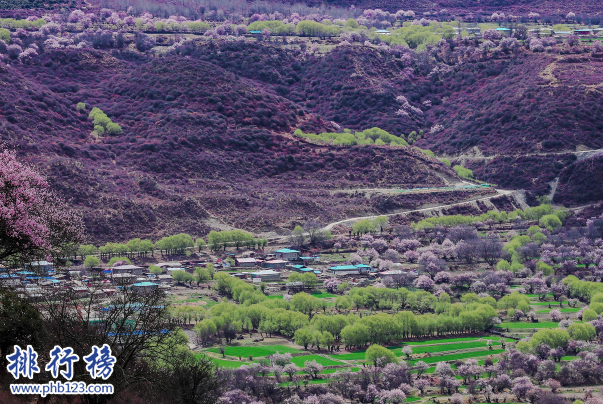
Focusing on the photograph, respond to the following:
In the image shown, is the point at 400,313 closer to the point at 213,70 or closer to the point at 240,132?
the point at 240,132

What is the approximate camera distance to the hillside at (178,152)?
330 feet

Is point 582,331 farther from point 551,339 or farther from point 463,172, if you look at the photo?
point 463,172

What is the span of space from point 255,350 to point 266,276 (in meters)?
22.3

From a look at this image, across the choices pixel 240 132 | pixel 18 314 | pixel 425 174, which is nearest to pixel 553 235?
pixel 425 174

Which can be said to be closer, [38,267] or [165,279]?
[38,267]

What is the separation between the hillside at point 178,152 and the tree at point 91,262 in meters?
9.45

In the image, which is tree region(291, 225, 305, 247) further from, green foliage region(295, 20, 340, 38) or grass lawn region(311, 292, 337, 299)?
green foliage region(295, 20, 340, 38)

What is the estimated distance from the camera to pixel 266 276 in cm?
8356

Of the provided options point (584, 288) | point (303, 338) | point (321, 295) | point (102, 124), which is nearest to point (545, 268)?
point (584, 288)

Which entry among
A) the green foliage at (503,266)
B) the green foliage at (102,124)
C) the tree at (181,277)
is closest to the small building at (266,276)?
the tree at (181,277)

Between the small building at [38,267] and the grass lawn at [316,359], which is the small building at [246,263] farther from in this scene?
the grass lawn at [316,359]

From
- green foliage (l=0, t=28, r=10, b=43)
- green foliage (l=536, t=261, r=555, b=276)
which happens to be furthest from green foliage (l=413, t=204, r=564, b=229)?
green foliage (l=0, t=28, r=10, b=43)

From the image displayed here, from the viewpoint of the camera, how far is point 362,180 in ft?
393

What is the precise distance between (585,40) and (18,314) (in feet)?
521
